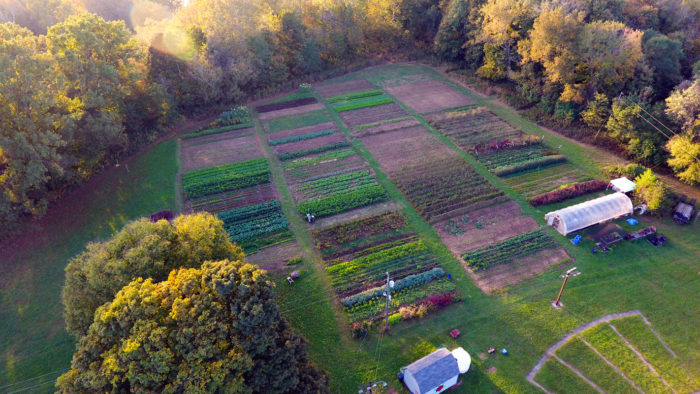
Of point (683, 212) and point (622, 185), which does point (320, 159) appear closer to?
point (622, 185)

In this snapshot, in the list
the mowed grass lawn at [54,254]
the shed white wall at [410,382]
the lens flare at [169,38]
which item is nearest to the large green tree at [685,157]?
the shed white wall at [410,382]

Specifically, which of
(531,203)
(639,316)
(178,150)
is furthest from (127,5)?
(639,316)

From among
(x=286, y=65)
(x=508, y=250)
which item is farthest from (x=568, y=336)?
(x=286, y=65)

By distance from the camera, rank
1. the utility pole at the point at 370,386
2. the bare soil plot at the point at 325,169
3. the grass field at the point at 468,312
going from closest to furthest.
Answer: the utility pole at the point at 370,386
the grass field at the point at 468,312
the bare soil plot at the point at 325,169

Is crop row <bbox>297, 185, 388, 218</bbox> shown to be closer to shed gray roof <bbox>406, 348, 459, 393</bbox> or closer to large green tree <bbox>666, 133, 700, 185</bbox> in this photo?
shed gray roof <bbox>406, 348, 459, 393</bbox>

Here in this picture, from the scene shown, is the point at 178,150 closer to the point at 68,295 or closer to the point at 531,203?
the point at 68,295

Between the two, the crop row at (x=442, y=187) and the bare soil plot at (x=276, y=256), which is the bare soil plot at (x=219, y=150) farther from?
the crop row at (x=442, y=187)

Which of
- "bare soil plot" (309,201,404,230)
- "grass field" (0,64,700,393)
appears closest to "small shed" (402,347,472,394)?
"grass field" (0,64,700,393)
